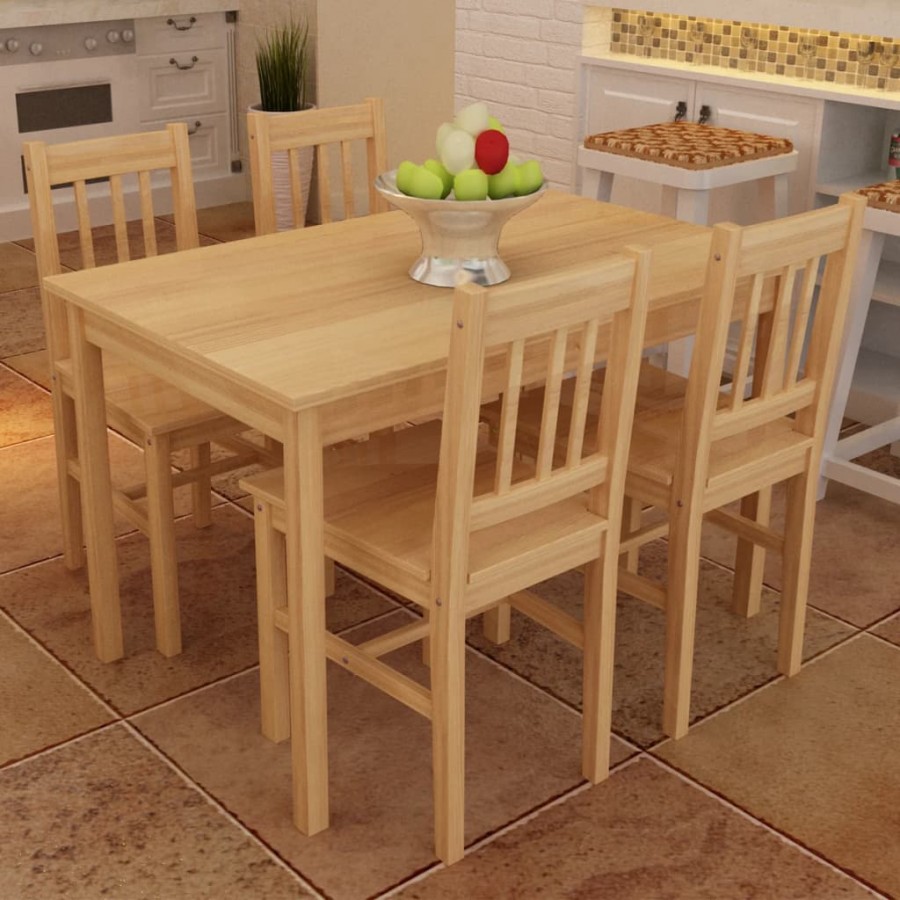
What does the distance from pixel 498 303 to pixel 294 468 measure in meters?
0.41

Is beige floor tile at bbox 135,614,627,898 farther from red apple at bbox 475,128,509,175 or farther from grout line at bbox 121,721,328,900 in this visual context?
red apple at bbox 475,128,509,175

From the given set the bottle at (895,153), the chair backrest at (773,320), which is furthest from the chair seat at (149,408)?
the bottle at (895,153)

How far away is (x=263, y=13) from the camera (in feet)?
19.5

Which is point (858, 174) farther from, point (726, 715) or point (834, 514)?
point (726, 715)

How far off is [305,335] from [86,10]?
149 inches

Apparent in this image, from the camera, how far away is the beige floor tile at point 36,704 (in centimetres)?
249

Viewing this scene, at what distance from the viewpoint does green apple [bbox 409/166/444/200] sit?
2381 mm

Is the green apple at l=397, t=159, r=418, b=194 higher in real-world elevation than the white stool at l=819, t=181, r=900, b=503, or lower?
higher

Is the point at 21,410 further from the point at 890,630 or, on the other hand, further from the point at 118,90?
the point at 890,630

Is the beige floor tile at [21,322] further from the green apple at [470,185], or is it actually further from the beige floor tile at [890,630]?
the beige floor tile at [890,630]

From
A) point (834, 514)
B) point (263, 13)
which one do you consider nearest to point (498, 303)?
point (834, 514)

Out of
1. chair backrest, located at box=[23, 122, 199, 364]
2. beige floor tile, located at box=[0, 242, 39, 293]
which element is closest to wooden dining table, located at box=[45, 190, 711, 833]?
chair backrest, located at box=[23, 122, 199, 364]

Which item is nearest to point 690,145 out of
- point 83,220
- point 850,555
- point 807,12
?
point 807,12

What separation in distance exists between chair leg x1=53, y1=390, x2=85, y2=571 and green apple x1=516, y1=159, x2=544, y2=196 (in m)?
1.11
